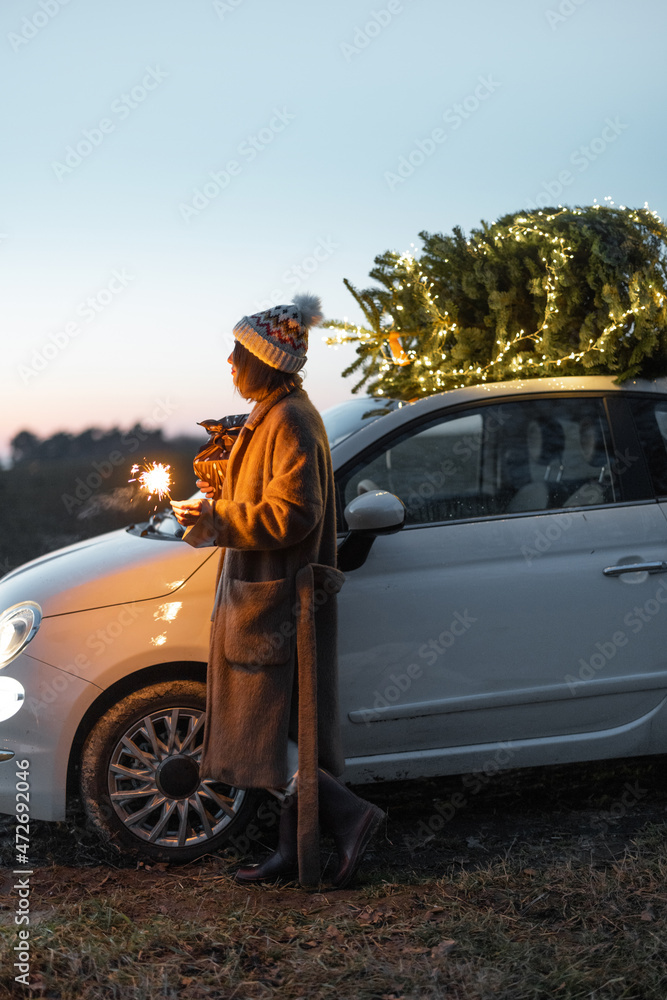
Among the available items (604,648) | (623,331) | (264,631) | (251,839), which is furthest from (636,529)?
(251,839)

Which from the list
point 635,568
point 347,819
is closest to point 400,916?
point 347,819

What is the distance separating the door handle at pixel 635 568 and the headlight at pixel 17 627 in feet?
7.05

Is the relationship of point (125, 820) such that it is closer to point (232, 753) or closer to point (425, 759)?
point (232, 753)

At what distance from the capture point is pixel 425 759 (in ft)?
11.5

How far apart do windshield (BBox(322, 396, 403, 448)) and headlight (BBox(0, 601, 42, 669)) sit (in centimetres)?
129

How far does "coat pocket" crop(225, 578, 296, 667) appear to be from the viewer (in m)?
2.89

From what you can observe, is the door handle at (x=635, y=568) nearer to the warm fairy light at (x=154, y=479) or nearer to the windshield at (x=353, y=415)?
the windshield at (x=353, y=415)

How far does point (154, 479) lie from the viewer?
279 cm

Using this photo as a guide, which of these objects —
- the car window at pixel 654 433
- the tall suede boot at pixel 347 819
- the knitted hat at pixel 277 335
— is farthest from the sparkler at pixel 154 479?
the car window at pixel 654 433

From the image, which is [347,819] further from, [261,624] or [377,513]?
[377,513]

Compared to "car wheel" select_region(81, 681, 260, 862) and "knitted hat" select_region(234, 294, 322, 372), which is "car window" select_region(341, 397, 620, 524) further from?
"car wheel" select_region(81, 681, 260, 862)

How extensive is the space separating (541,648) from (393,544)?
69 centimetres

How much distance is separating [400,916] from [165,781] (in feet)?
3.14

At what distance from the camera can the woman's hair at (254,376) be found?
2.94 metres
